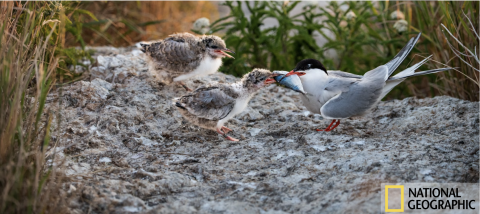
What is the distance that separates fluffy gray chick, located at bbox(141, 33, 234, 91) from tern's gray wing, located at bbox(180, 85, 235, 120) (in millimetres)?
810

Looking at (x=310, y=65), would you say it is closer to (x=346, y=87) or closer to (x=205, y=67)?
(x=346, y=87)

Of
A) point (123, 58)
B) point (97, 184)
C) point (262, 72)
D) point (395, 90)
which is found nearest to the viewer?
point (97, 184)

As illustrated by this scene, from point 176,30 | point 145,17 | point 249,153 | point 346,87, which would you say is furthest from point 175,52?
point 145,17

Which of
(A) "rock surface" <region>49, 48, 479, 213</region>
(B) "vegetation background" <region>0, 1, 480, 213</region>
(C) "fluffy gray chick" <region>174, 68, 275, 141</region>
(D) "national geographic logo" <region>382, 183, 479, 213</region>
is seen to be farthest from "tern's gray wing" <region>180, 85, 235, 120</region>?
(D) "national geographic logo" <region>382, 183, 479, 213</region>

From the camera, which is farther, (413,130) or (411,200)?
(413,130)

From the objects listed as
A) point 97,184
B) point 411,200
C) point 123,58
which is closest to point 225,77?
point 123,58

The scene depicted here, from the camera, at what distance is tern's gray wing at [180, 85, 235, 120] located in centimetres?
379

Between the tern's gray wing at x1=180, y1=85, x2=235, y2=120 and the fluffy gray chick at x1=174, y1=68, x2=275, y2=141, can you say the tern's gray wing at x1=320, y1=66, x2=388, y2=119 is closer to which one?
the fluffy gray chick at x1=174, y1=68, x2=275, y2=141

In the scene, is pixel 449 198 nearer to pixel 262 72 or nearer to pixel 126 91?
pixel 262 72

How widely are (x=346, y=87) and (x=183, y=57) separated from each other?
64.5 inches

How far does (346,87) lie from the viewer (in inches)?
150

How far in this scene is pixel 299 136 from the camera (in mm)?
3678

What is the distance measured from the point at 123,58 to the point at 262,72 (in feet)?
6.36

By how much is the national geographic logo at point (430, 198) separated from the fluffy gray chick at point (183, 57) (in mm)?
2408
